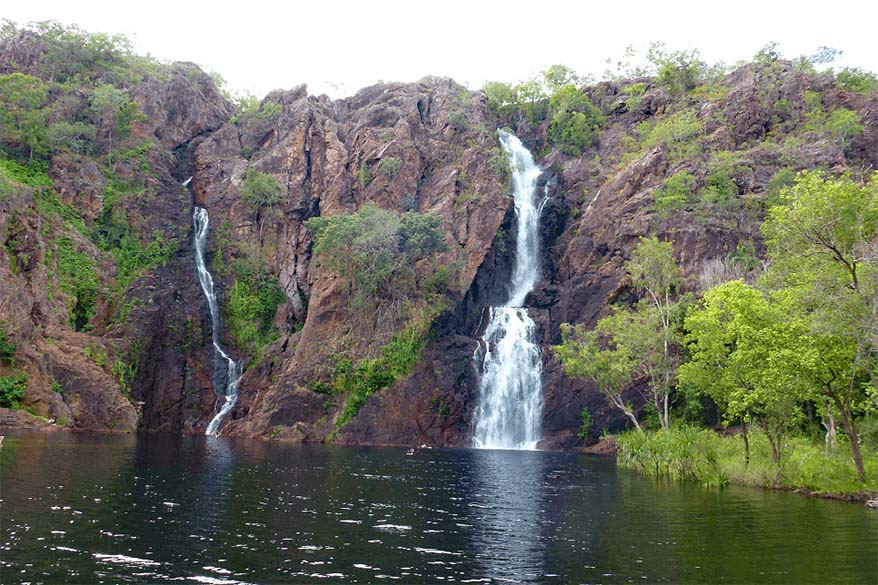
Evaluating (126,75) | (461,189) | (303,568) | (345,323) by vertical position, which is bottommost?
(303,568)

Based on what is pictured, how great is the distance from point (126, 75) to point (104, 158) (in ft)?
46.1

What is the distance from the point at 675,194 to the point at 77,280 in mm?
53993

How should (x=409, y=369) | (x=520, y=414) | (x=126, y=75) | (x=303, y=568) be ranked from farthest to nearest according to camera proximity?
(x=126, y=75)
(x=409, y=369)
(x=520, y=414)
(x=303, y=568)

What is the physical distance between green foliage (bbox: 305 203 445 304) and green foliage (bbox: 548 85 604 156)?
24.5m

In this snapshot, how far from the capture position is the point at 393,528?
18516 mm

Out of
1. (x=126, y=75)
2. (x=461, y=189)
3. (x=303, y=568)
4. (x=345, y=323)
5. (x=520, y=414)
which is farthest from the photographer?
(x=126, y=75)

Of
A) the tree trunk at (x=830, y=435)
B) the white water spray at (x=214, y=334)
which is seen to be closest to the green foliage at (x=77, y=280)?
the white water spray at (x=214, y=334)

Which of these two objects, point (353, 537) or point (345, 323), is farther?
point (345, 323)

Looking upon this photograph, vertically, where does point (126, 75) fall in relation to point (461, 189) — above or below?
above

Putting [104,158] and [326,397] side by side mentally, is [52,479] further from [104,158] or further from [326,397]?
[104,158]

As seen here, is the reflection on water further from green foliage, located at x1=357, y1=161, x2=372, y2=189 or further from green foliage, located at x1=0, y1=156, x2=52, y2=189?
green foliage, located at x1=0, y1=156, x2=52, y2=189

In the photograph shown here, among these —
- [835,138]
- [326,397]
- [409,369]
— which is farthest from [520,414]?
[835,138]

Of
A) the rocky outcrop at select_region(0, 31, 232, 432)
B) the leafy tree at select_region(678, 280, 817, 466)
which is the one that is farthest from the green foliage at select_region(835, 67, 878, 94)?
the rocky outcrop at select_region(0, 31, 232, 432)

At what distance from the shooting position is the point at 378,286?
66.7m
